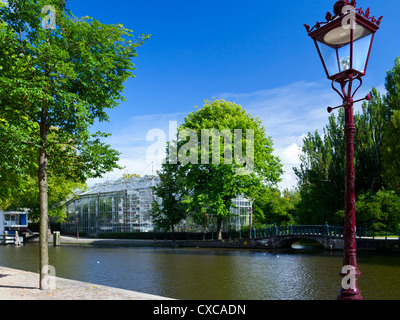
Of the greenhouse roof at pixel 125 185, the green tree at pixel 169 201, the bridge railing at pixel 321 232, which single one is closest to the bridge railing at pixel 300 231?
the bridge railing at pixel 321 232

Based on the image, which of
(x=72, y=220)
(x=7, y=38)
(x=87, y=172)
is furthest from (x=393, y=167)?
(x=72, y=220)

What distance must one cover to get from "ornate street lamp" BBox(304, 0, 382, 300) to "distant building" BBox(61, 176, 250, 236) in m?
39.3

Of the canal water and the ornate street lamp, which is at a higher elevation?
the ornate street lamp

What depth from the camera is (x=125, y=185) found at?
55094 millimetres

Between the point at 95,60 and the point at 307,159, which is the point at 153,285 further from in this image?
the point at 307,159

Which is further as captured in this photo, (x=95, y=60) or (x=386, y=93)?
(x=386, y=93)

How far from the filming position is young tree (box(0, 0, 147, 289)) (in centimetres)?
1044

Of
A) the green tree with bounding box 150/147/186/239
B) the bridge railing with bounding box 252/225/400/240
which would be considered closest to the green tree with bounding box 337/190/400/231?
the bridge railing with bounding box 252/225/400/240

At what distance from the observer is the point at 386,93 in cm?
3881

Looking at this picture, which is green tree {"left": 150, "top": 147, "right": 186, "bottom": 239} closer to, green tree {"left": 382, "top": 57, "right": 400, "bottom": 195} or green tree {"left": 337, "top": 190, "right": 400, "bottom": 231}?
green tree {"left": 337, "top": 190, "right": 400, "bottom": 231}

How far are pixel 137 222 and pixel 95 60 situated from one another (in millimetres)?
43430

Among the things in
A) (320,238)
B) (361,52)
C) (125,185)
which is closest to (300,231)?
(320,238)

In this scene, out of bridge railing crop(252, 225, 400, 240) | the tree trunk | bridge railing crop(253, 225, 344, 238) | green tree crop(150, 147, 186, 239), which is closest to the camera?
the tree trunk

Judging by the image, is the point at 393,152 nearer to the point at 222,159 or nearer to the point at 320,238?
the point at 320,238
